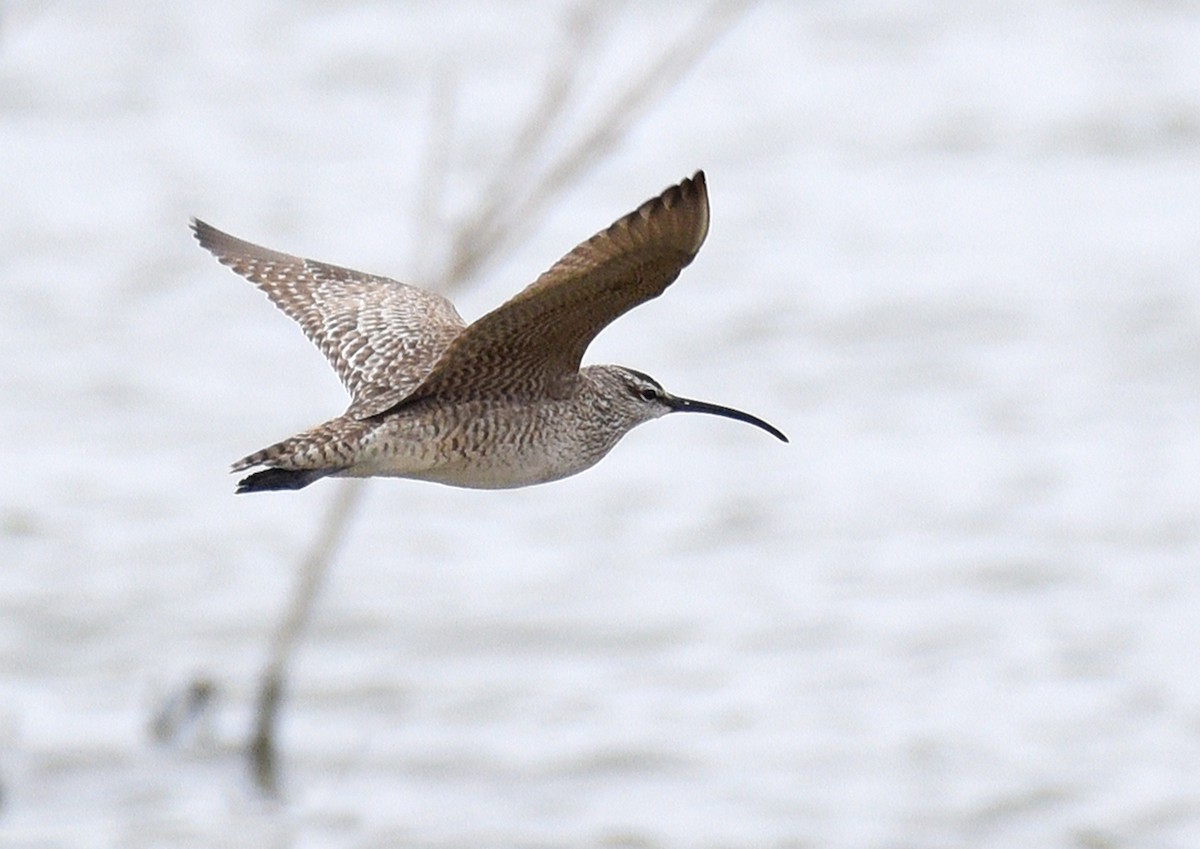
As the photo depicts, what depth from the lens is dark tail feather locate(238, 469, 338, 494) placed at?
738 centimetres

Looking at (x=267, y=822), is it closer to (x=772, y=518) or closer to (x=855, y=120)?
(x=772, y=518)

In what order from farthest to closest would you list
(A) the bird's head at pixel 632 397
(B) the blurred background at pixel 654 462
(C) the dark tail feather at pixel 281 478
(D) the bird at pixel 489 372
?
(B) the blurred background at pixel 654 462 < (A) the bird's head at pixel 632 397 < (C) the dark tail feather at pixel 281 478 < (D) the bird at pixel 489 372

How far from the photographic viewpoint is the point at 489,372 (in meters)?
7.83

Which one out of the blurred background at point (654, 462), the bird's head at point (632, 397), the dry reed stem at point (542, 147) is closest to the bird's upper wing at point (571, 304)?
the bird's head at point (632, 397)

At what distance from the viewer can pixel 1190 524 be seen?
2059 centimetres

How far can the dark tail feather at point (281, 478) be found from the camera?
7.38 metres

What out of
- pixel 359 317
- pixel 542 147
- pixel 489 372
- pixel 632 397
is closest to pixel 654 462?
pixel 542 147

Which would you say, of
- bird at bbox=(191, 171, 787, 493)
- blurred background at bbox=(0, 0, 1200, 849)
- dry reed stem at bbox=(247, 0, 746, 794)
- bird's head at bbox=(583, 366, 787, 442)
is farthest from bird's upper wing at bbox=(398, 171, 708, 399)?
blurred background at bbox=(0, 0, 1200, 849)

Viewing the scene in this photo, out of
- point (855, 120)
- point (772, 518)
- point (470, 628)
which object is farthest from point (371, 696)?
point (855, 120)

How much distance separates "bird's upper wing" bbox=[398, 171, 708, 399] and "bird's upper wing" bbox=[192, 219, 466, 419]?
339mm

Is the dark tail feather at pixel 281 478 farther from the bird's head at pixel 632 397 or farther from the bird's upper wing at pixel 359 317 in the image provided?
the bird's head at pixel 632 397

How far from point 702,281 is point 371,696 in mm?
6264

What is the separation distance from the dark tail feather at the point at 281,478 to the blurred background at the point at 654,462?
4.34 m

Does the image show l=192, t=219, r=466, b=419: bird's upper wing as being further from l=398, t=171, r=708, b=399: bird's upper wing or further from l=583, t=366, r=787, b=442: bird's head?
l=583, t=366, r=787, b=442: bird's head
